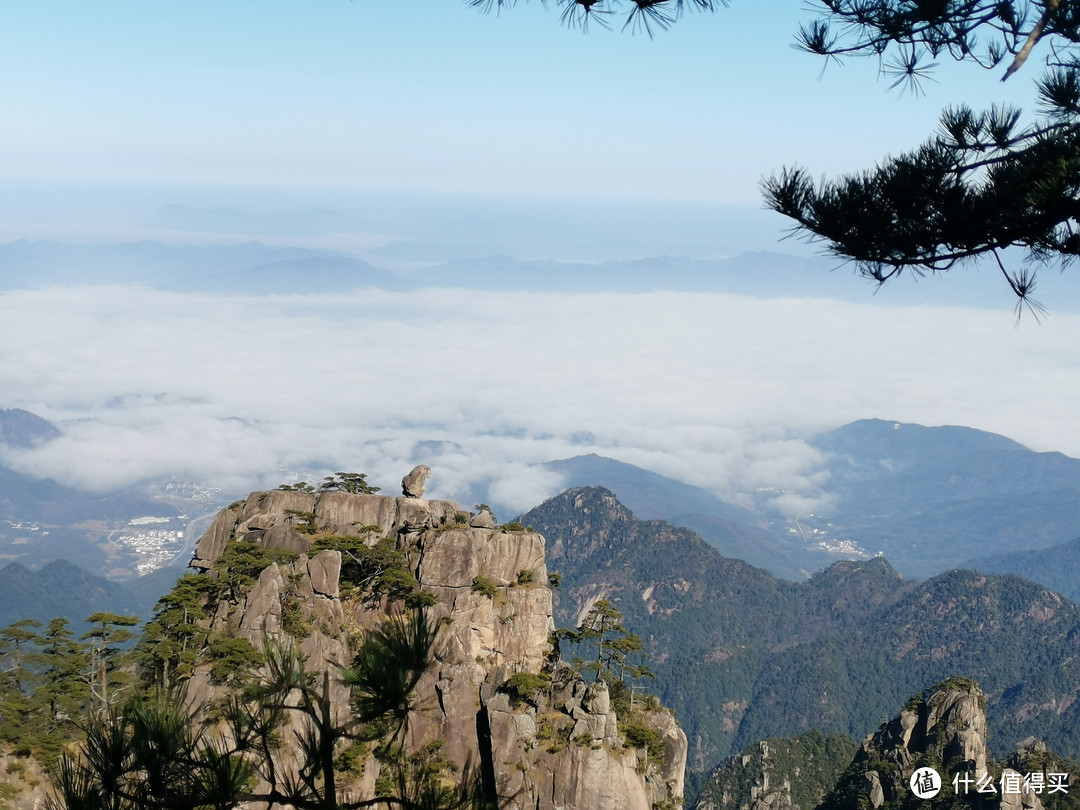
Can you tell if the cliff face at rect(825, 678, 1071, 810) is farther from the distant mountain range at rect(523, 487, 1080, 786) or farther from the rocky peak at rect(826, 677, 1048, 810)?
the distant mountain range at rect(523, 487, 1080, 786)

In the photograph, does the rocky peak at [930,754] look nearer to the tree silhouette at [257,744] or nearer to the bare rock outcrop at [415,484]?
the bare rock outcrop at [415,484]

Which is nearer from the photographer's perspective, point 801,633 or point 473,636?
point 473,636

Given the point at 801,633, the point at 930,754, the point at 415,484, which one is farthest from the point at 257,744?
the point at 801,633

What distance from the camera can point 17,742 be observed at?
23.1 metres

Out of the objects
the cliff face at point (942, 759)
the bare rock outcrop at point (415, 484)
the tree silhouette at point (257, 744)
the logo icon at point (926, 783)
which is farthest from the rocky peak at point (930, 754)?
the tree silhouette at point (257, 744)

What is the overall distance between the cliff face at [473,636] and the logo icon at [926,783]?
25.2m

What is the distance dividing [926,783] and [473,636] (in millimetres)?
34593

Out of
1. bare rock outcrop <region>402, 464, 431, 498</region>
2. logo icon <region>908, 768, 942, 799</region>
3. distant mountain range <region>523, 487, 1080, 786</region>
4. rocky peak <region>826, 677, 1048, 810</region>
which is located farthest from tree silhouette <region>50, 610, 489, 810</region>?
distant mountain range <region>523, 487, 1080, 786</region>

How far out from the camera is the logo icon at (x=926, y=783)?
170 ft

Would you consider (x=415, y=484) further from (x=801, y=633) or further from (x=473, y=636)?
(x=801, y=633)

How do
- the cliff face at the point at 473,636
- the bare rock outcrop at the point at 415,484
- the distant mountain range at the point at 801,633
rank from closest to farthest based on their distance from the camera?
the cliff face at the point at 473,636, the bare rock outcrop at the point at 415,484, the distant mountain range at the point at 801,633

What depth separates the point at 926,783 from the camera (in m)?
52.8

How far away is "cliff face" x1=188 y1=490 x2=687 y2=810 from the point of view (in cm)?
2780

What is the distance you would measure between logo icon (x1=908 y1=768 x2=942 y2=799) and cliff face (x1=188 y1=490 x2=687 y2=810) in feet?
82.8
